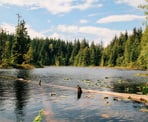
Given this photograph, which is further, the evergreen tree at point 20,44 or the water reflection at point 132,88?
the evergreen tree at point 20,44

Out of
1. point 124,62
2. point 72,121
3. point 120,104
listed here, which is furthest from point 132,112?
point 124,62

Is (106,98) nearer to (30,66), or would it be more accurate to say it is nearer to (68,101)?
(68,101)

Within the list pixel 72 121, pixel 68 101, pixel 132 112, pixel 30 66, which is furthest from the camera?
pixel 30 66

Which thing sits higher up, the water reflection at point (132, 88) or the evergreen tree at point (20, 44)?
the evergreen tree at point (20, 44)

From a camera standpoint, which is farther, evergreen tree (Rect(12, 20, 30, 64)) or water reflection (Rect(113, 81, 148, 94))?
evergreen tree (Rect(12, 20, 30, 64))

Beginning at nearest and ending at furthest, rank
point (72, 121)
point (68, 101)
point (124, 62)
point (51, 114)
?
point (72, 121) → point (51, 114) → point (68, 101) → point (124, 62)

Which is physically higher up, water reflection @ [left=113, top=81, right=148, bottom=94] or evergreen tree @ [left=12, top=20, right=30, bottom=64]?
evergreen tree @ [left=12, top=20, right=30, bottom=64]

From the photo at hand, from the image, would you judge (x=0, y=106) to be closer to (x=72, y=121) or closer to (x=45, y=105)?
(x=45, y=105)

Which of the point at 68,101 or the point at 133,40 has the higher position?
the point at 133,40

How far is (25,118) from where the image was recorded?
31.4 metres

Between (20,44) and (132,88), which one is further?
(20,44)

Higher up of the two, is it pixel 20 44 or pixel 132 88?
pixel 20 44

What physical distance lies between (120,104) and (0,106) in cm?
1588

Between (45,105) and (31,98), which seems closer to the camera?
(45,105)
